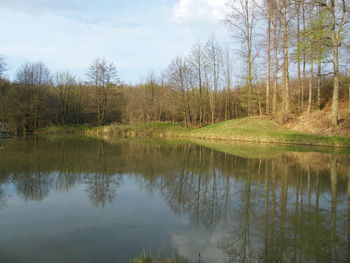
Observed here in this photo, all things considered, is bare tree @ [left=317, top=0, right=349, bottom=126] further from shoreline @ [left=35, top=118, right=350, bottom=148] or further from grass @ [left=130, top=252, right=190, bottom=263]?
grass @ [left=130, top=252, right=190, bottom=263]

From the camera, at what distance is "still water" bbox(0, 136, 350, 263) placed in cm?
374

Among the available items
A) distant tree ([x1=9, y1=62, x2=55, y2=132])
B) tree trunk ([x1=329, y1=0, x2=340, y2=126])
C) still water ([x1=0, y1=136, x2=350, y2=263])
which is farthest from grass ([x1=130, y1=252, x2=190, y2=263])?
distant tree ([x1=9, y1=62, x2=55, y2=132])

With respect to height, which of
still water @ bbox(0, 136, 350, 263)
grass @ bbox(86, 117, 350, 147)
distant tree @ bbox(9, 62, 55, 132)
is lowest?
still water @ bbox(0, 136, 350, 263)

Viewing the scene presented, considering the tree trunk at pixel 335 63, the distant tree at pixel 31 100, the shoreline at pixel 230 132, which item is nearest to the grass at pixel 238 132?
the shoreline at pixel 230 132

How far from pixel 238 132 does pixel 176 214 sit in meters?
18.9

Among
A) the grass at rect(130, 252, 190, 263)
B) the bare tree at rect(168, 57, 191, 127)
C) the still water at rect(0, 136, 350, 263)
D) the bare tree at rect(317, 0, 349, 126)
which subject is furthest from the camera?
the bare tree at rect(168, 57, 191, 127)

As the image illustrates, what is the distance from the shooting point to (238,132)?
23203 millimetres

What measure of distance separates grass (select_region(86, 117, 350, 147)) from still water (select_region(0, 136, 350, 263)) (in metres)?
8.69

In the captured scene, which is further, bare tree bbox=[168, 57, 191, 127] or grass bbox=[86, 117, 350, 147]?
bare tree bbox=[168, 57, 191, 127]

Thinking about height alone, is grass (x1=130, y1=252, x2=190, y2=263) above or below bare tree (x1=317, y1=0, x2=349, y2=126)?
below

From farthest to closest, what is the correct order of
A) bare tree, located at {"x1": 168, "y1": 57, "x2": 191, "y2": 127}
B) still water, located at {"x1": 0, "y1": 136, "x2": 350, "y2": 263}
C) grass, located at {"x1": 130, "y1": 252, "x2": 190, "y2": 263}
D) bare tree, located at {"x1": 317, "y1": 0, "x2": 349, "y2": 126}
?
bare tree, located at {"x1": 168, "y1": 57, "x2": 191, "y2": 127} < bare tree, located at {"x1": 317, "y1": 0, "x2": 349, "y2": 126} < still water, located at {"x1": 0, "y1": 136, "x2": 350, "y2": 263} < grass, located at {"x1": 130, "y1": 252, "x2": 190, "y2": 263}

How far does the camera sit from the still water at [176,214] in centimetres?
374

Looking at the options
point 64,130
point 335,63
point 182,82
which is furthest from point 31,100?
point 335,63

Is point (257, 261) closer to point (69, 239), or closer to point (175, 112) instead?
point (69, 239)
